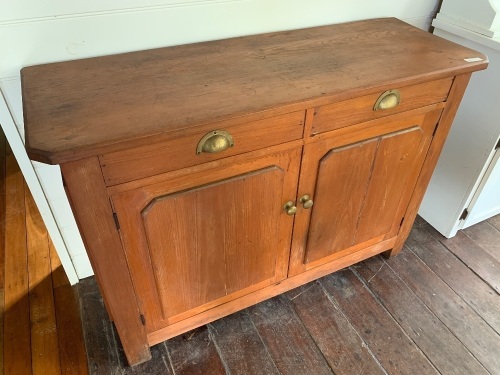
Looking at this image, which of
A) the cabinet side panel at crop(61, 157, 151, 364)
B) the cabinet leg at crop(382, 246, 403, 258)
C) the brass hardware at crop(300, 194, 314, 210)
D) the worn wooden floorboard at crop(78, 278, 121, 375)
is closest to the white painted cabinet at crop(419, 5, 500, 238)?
the cabinet leg at crop(382, 246, 403, 258)

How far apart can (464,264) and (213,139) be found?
128cm

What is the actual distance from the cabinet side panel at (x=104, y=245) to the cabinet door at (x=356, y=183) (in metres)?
0.51

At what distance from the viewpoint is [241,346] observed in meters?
1.33

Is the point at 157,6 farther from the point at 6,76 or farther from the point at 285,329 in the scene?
the point at 285,329

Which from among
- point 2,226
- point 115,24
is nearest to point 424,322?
point 115,24

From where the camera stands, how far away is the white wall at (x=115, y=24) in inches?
39.4

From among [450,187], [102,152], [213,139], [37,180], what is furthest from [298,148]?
[450,187]

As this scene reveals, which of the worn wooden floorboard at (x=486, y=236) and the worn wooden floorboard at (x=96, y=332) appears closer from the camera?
the worn wooden floorboard at (x=96, y=332)

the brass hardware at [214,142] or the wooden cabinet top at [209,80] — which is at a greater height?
the wooden cabinet top at [209,80]

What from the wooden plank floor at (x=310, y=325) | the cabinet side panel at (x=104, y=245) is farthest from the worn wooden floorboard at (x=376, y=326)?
the cabinet side panel at (x=104, y=245)

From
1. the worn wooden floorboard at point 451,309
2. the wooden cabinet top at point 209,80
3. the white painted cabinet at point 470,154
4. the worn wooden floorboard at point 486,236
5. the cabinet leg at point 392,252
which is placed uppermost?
the wooden cabinet top at point 209,80

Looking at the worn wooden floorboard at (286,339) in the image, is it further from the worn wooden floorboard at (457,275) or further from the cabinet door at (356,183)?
the worn wooden floorboard at (457,275)

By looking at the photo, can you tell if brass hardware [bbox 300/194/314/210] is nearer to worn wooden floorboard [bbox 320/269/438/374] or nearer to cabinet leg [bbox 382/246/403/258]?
worn wooden floorboard [bbox 320/269/438/374]

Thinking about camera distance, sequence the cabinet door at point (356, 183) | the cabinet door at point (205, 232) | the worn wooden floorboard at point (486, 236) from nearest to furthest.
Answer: the cabinet door at point (205, 232), the cabinet door at point (356, 183), the worn wooden floorboard at point (486, 236)
